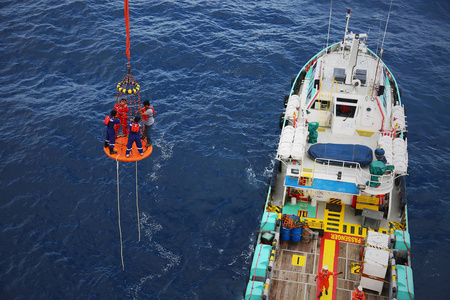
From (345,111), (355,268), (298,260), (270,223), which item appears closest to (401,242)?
(355,268)

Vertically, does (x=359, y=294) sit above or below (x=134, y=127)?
below

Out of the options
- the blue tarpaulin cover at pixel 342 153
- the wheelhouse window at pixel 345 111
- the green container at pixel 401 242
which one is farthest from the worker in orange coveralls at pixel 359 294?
the wheelhouse window at pixel 345 111

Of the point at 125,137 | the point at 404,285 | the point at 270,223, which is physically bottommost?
the point at 404,285

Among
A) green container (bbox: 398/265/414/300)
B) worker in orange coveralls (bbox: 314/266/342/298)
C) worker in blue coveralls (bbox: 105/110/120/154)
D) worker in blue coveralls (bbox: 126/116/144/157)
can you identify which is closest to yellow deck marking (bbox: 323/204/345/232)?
worker in orange coveralls (bbox: 314/266/342/298)

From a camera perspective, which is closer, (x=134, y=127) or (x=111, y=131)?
(x=134, y=127)

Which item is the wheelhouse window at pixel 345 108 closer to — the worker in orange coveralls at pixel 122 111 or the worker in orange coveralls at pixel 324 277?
the worker in orange coveralls at pixel 324 277

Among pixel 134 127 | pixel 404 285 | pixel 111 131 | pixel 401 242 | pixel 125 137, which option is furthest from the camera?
pixel 125 137

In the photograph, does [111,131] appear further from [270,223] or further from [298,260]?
[298,260]
